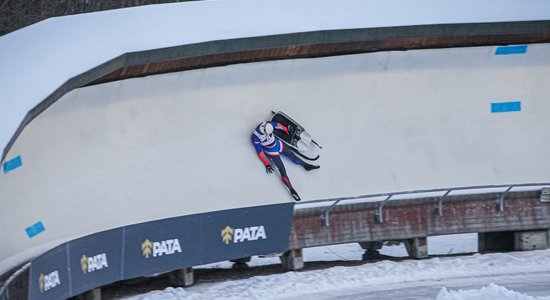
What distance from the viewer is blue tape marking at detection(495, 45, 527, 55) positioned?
51.1 feet

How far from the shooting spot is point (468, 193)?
51.0 ft

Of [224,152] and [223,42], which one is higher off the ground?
[223,42]

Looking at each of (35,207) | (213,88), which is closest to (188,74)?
(213,88)

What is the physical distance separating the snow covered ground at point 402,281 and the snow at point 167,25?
2706 mm

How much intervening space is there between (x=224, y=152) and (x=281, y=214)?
39.0 inches

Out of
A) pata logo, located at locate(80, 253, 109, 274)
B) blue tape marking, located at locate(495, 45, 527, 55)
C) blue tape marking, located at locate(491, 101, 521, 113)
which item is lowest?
pata logo, located at locate(80, 253, 109, 274)

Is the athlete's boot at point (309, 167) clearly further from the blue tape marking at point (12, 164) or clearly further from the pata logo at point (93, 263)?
the blue tape marking at point (12, 164)

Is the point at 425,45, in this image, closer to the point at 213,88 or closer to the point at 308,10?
the point at 308,10

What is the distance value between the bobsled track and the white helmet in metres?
0.11

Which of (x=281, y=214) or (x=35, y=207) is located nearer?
(x=35, y=207)

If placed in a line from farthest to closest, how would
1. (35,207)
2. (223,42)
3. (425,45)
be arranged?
(425,45)
(223,42)
(35,207)

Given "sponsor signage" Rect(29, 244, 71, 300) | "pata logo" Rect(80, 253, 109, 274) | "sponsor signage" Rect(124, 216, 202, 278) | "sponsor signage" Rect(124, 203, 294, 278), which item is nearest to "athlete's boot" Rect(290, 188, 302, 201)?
"sponsor signage" Rect(124, 203, 294, 278)

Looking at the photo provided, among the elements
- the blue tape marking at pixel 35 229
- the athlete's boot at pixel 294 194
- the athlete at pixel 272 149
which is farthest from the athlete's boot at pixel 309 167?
the blue tape marking at pixel 35 229

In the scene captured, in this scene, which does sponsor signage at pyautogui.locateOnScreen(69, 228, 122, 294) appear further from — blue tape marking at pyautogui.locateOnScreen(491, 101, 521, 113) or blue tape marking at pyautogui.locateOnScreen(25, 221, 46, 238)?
blue tape marking at pyautogui.locateOnScreen(491, 101, 521, 113)
